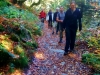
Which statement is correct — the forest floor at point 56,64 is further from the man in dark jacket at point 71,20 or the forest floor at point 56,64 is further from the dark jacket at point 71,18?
the dark jacket at point 71,18

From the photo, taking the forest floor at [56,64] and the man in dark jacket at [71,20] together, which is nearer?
the forest floor at [56,64]

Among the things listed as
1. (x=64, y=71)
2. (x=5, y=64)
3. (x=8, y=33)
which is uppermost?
(x=8, y=33)

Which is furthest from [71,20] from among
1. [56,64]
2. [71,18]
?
[56,64]

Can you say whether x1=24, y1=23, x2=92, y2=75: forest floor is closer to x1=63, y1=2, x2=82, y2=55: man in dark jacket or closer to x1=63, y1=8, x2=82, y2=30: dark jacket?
x1=63, y1=2, x2=82, y2=55: man in dark jacket

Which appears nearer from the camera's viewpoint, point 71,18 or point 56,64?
point 56,64

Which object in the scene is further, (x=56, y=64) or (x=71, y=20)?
(x=71, y=20)

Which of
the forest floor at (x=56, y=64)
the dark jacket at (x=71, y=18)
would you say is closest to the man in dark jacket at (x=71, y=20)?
the dark jacket at (x=71, y=18)

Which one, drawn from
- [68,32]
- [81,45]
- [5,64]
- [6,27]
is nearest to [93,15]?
[81,45]

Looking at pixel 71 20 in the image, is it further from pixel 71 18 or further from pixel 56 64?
pixel 56 64

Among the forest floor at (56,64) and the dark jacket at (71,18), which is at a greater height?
the dark jacket at (71,18)

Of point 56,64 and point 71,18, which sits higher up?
point 71,18

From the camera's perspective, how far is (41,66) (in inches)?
322

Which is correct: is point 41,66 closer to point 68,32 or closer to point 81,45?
point 68,32

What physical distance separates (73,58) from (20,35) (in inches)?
99.5
